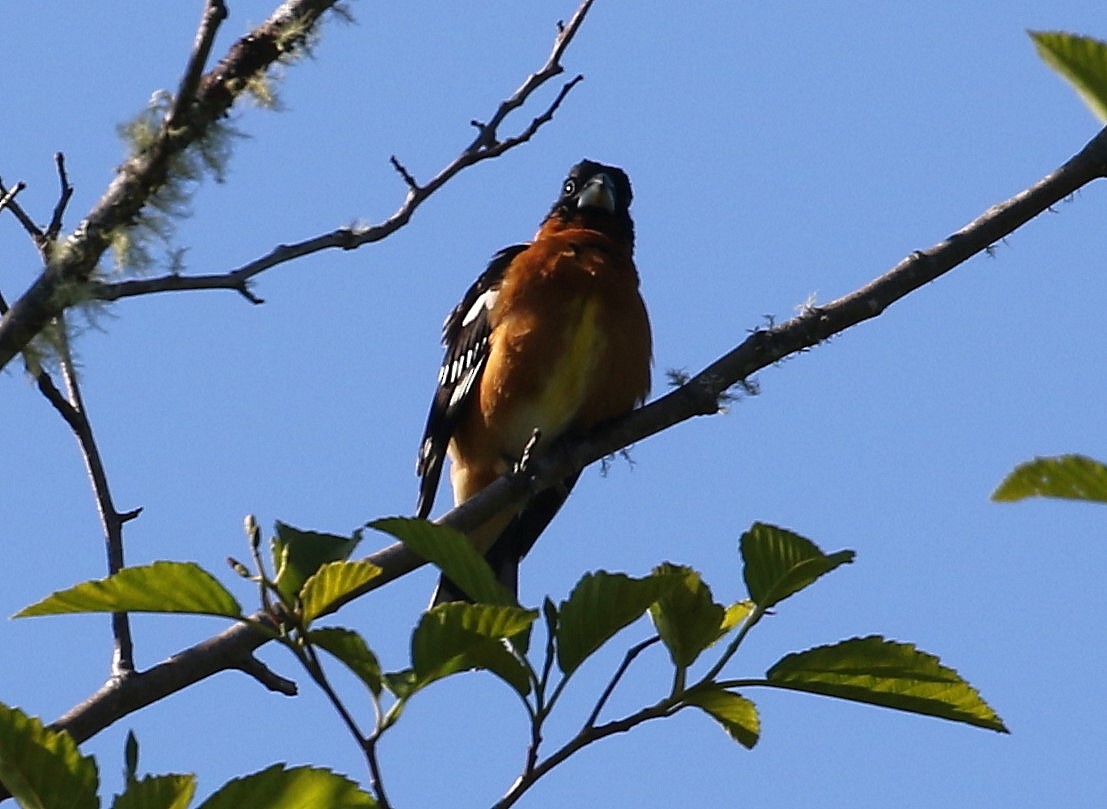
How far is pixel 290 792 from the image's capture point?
2123mm

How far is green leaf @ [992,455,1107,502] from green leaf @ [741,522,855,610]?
0.59 meters

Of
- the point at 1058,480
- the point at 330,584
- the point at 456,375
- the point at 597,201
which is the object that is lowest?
the point at 1058,480

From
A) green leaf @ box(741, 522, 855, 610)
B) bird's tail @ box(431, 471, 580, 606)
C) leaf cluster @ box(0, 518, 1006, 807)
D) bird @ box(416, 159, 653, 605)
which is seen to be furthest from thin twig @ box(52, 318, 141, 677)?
bird's tail @ box(431, 471, 580, 606)

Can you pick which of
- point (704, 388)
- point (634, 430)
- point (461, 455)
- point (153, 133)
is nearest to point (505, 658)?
point (153, 133)

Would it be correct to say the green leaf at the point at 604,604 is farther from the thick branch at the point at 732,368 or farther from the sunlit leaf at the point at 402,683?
the thick branch at the point at 732,368

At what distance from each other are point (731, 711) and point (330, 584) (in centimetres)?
67

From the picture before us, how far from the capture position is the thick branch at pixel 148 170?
2.49 meters

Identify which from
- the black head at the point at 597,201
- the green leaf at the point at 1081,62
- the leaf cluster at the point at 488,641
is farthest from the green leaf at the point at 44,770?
the black head at the point at 597,201

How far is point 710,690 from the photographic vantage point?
8.11ft

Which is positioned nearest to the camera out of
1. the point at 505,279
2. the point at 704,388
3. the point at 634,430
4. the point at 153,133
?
the point at 153,133

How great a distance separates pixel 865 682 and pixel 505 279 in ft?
12.5

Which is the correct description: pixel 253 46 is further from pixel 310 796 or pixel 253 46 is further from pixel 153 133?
pixel 310 796

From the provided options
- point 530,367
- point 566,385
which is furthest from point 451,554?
point 530,367

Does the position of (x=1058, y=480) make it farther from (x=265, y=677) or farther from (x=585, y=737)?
(x=265, y=677)
